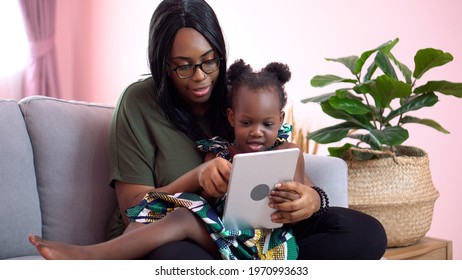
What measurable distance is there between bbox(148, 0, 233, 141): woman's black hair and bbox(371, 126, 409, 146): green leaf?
0.62 metres

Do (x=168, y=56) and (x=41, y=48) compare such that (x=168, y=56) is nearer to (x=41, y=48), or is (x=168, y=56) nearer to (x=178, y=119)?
(x=178, y=119)

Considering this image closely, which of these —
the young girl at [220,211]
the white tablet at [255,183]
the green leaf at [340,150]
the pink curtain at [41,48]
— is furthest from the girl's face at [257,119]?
the pink curtain at [41,48]

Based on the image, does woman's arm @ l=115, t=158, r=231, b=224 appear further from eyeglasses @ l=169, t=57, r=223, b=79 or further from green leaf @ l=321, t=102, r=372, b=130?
green leaf @ l=321, t=102, r=372, b=130

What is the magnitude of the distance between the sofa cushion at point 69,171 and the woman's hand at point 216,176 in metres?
0.58

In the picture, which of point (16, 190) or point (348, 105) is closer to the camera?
point (16, 190)

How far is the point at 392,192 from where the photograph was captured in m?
2.22

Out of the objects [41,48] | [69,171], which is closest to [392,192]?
[69,171]

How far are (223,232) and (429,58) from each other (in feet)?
3.80

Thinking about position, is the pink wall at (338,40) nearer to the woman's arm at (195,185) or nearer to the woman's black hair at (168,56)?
the woman's black hair at (168,56)

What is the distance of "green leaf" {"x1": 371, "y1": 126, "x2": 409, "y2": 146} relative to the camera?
2.11 m

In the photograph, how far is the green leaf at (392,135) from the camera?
2107mm

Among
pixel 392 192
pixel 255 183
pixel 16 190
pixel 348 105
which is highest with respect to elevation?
pixel 348 105

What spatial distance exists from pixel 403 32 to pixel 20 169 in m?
1.80
